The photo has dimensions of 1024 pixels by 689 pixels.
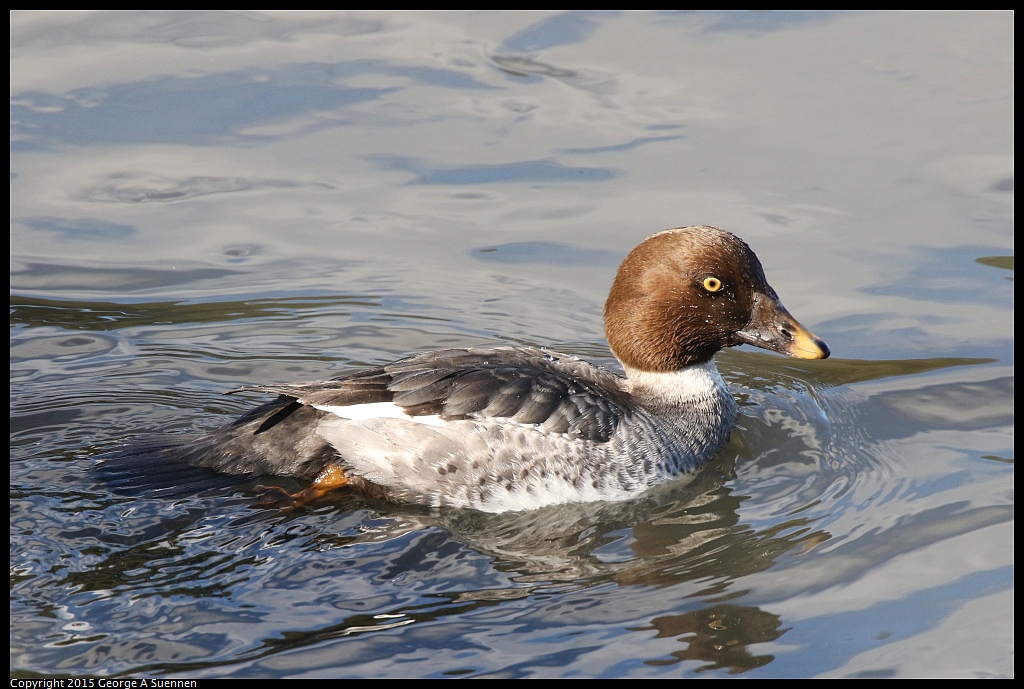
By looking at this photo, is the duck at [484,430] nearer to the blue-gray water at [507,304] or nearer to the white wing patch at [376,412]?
the white wing patch at [376,412]

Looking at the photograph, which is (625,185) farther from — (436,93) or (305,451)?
(305,451)

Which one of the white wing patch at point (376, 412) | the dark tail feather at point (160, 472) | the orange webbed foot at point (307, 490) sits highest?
the white wing patch at point (376, 412)

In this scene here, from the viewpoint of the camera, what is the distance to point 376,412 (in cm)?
599

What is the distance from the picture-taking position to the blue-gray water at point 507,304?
5.09 metres

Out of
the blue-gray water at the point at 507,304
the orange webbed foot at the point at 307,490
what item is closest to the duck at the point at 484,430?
the orange webbed foot at the point at 307,490

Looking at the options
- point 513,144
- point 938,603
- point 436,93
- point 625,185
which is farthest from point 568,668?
point 436,93

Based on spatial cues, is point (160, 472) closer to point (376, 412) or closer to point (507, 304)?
point (376, 412)

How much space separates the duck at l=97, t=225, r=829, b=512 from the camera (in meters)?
5.99

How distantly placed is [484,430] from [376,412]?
0.57 metres

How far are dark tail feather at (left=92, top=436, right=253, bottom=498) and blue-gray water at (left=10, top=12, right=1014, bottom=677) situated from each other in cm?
11

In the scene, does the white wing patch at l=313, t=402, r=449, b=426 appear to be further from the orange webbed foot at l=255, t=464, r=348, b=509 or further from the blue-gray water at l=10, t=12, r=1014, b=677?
the blue-gray water at l=10, t=12, r=1014, b=677

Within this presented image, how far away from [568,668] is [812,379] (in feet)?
12.3

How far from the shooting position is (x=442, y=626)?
16.4ft

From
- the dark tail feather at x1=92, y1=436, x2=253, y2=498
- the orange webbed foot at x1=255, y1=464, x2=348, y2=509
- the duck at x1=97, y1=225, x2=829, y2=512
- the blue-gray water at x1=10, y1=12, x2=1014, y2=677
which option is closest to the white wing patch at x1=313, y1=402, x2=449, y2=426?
the duck at x1=97, y1=225, x2=829, y2=512
